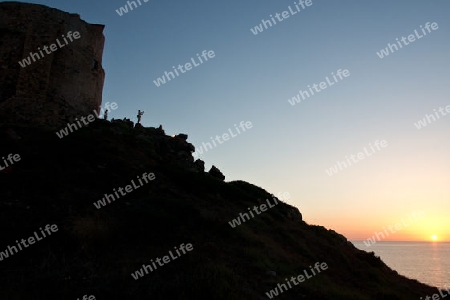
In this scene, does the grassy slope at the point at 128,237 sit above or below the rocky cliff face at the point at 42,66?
below

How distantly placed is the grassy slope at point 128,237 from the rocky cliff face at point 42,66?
1.58 metres

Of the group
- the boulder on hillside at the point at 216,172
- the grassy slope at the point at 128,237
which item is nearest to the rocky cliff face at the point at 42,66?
the grassy slope at the point at 128,237

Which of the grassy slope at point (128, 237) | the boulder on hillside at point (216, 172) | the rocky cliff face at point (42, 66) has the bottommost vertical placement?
the grassy slope at point (128, 237)

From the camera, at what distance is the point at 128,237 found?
442 inches

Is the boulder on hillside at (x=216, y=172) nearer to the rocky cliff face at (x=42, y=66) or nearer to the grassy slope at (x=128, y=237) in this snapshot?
the grassy slope at (x=128, y=237)

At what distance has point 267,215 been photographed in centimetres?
2298

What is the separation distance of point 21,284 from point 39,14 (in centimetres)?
1886

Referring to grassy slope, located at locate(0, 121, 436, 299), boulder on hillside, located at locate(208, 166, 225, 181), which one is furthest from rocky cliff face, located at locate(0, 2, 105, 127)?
boulder on hillside, located at locate(208, 166, 225, 181)

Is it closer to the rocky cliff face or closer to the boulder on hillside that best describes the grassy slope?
the rocky cliff face

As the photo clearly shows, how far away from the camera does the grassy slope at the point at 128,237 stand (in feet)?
26.2

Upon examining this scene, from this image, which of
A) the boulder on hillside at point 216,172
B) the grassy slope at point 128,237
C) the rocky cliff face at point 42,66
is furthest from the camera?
the boulder on hillside at point 216,172

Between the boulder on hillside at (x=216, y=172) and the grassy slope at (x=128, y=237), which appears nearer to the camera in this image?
the grassy slope at (x=128, y=237)

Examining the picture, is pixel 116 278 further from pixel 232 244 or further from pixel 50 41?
pixel 50 41

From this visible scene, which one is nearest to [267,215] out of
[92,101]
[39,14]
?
[92,101]
